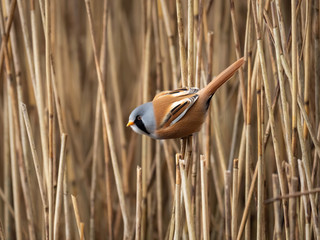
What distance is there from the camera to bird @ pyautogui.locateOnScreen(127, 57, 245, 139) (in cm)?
96

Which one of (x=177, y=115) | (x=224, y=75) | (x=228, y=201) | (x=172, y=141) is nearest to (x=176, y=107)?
(x=177, y=115)

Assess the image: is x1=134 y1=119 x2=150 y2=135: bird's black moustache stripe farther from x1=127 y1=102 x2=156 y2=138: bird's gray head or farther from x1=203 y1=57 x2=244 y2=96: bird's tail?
x1=203 y1=57 x2=244 y2=96: bird's tail

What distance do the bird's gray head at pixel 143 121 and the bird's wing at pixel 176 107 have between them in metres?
0.02

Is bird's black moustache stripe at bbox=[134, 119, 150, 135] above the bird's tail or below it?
below

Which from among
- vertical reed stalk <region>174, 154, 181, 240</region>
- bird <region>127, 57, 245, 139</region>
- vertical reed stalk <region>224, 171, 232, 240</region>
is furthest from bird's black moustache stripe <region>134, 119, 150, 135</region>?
vertical reed stalk <region>224, 171, 232, 240</region>

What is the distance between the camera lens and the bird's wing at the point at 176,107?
966mm

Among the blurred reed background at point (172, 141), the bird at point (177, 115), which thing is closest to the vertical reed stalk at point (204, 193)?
the blurred reed background at point (172, 141)

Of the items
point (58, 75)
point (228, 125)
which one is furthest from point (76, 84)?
point (228, 125)

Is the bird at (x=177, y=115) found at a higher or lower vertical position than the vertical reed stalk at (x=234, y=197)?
higher

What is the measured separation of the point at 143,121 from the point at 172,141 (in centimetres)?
49

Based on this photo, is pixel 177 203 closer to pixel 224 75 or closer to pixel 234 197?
pixel 234 197

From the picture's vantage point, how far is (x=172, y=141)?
146 cm

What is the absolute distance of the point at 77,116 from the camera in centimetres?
180

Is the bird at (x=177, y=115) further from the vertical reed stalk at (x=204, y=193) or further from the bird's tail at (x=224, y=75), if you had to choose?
the vertical reed stalk at (x=204, y=193)
